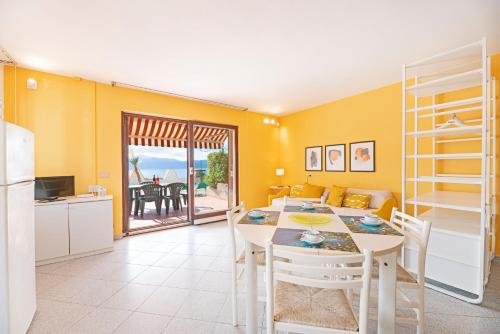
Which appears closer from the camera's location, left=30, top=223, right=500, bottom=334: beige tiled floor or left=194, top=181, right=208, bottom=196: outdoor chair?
left=30, top=223, right=500, bottom=334: beige tiled floor

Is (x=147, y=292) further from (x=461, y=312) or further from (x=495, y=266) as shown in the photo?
(x=495, y=266)

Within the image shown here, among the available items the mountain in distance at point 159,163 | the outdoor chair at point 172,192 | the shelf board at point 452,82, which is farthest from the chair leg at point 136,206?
the shelf board at point 452,82

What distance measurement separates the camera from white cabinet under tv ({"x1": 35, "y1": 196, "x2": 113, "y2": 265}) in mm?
2844

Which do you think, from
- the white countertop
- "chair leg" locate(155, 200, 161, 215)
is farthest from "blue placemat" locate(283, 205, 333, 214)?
"chair leg" locate(155, 200, 161, 215)

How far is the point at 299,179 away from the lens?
5.70 meters

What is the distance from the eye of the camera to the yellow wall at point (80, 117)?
3180 mm

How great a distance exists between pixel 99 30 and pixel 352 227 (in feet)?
10.3

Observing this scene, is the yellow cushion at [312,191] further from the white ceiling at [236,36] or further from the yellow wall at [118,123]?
the white ceiling at [236,36]

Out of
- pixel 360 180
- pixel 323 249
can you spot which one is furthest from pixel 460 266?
pixel 360 180

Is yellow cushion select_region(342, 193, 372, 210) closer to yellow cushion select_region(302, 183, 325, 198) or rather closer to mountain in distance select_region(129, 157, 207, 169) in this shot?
yellow cushion select_region(302, 183, 325, 198)

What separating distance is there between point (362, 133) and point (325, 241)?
3601 mm

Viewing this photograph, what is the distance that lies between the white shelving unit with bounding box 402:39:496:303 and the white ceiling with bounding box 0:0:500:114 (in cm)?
35

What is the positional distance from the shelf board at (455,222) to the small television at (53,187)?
185 inches

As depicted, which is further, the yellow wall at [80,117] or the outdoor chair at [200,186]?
the outdoor chair at [200,186]
